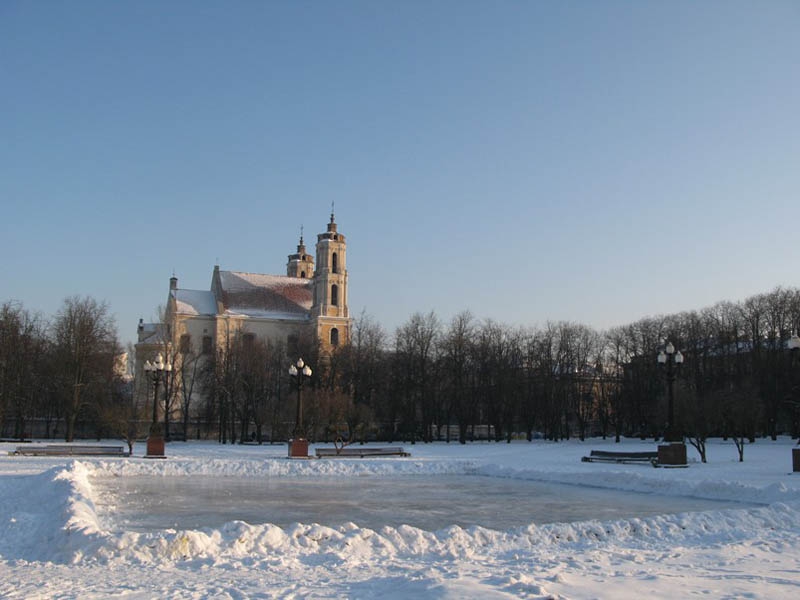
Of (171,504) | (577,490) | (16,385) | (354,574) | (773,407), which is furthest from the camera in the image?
(773,407)

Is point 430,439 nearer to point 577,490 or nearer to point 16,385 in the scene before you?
point 16,385

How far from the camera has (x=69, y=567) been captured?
932cm

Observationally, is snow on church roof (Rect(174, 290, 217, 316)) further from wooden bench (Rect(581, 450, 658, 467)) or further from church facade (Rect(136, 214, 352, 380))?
wooden bench (Rect(581, 450, 658, 467))

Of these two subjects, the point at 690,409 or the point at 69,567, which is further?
the point at 690,409

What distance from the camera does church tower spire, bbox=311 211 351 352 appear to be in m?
87.4

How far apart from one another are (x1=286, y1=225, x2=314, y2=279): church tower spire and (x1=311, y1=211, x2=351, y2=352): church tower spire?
21.7 metres

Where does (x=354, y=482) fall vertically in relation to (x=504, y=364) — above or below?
below

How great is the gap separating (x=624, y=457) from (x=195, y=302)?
6496cm

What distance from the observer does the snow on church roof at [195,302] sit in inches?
3319

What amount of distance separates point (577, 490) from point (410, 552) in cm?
1086

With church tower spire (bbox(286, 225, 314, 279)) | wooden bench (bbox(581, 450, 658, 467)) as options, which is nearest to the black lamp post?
wooden bench (bbox(581, 450, 658, 467))

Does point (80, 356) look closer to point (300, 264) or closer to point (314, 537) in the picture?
point (314, 537)

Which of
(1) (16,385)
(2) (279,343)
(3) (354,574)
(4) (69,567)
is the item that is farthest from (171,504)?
(2) (279,343)

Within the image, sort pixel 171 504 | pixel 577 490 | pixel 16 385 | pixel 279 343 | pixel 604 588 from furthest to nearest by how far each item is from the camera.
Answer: pixel 279 343, pixel 16 385, pixel 577 490, pixel 171 504, pixel 604 588
